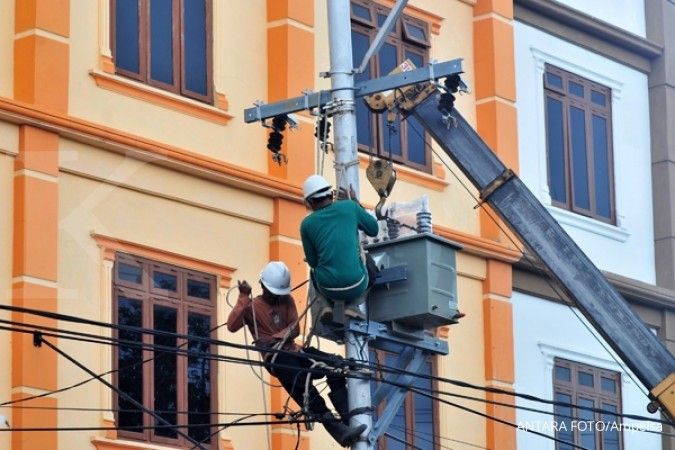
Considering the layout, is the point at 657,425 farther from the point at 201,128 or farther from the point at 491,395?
the point at 201,128

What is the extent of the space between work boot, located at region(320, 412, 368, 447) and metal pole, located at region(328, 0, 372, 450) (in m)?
0.10

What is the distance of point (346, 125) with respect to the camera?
18.5 m

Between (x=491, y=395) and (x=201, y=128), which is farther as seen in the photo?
(x=491, y=395)

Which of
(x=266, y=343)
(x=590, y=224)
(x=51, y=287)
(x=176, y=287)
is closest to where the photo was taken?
(x=266, y=343)

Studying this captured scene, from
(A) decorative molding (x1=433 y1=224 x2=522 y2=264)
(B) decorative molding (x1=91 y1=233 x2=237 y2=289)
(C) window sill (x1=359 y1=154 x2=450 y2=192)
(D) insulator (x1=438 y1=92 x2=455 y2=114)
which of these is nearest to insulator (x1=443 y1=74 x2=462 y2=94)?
(D) insulator (x1=438 y1=92 x2=455 y2=114)

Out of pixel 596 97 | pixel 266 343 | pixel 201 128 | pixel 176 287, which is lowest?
pixel 266 343

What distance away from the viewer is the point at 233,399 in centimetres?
2241

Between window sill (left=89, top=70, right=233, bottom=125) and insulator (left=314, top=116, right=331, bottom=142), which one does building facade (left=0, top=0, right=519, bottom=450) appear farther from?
insulator (left=314, top=116, right=331, bottom=142)

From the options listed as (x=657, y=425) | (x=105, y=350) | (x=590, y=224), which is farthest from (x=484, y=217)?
(x=105, y=350)

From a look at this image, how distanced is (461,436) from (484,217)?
113 inches

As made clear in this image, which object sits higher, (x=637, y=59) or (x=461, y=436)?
(x=637, y=59)

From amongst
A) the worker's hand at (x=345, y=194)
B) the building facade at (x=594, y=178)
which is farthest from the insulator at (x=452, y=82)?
the building facade at (x=594, y=178)

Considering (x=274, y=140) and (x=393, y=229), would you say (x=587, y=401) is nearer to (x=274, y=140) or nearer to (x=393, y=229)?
(x=393, y=229)

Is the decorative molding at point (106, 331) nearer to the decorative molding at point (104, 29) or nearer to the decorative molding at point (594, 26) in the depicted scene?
the decorative molding at point (104, 29)
